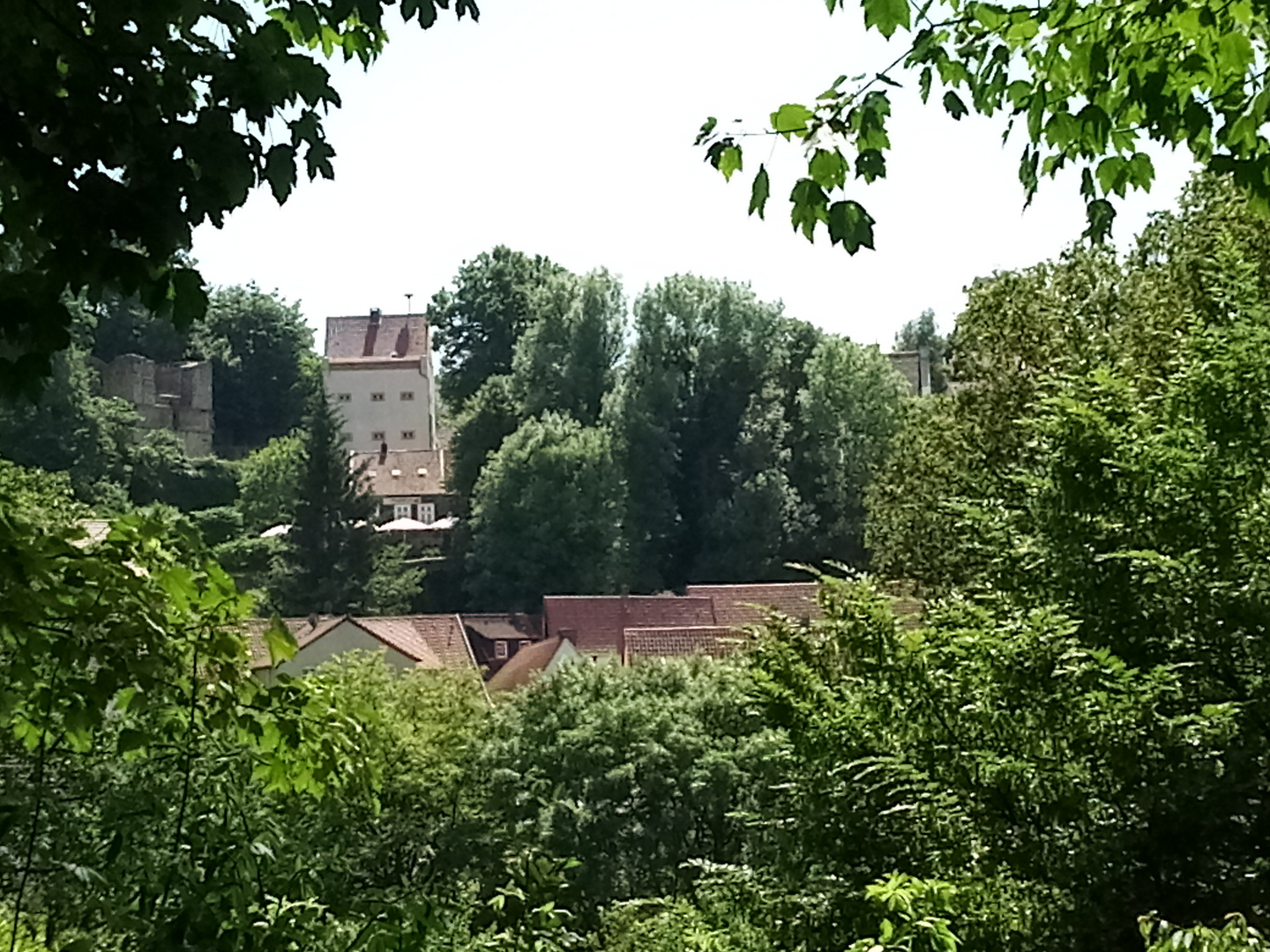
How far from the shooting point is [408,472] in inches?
1220

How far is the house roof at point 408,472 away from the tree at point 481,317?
1.45 meters

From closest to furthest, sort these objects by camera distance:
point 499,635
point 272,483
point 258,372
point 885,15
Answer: point 885,15
point 499,635
point 272,483
point 258,372

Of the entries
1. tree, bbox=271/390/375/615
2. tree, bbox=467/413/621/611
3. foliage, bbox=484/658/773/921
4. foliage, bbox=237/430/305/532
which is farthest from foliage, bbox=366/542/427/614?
foliage, bbox=484/658/773/921

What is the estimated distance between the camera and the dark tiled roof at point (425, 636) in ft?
55.9

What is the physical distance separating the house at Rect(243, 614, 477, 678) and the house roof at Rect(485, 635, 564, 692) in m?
0.59

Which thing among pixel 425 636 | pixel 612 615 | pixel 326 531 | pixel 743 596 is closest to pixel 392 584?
pixel 326 531

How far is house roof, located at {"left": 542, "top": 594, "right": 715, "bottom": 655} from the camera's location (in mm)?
19906

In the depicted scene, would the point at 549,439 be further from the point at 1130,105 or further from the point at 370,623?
the point at 1130,105

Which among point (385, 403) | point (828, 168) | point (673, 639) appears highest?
point (385, 403)

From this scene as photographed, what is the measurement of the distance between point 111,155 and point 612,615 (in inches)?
787

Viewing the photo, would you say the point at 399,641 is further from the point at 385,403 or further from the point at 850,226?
the point at 850,226

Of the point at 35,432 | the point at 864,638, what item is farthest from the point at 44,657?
the point at 35,432

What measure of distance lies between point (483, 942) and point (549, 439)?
2376 cm

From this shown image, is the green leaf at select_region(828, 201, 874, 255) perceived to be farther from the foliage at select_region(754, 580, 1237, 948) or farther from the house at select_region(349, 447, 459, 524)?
the house at select_region(349, 447, 459, 524)
